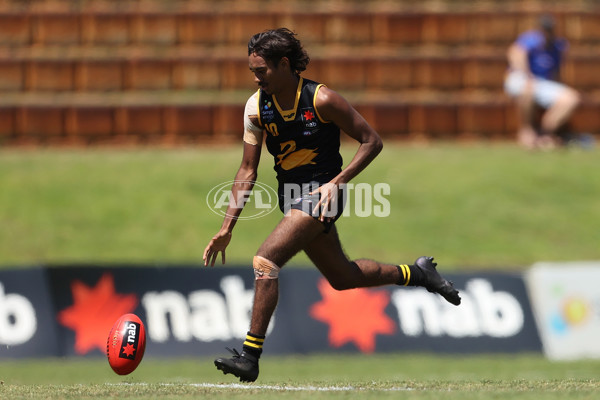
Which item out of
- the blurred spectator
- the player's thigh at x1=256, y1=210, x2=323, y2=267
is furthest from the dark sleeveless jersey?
the blurred spectator

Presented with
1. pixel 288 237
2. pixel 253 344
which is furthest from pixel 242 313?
pixel 288 237

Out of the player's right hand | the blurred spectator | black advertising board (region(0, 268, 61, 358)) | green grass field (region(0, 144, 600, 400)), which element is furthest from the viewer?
the blurred spectator

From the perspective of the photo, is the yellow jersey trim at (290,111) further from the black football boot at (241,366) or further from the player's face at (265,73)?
the black football boot at (241,366)

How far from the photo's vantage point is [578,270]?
12742mm

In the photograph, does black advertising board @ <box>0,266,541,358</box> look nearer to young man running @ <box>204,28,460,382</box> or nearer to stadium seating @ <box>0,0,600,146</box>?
young man running @ <box>204,28,460,382</box>

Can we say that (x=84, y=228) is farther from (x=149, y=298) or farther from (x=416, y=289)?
(x=416, y=289)

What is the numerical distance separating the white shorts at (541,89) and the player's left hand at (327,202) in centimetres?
1025

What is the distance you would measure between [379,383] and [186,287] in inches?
201

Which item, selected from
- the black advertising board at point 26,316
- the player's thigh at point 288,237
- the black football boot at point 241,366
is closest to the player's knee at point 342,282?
the player's thigh at point 288,237

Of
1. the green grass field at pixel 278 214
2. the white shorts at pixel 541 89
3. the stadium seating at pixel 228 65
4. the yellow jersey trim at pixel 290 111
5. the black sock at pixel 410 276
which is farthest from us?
the stadium seating at pixel 228 65

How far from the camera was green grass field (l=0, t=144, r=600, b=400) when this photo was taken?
1462 centimetres

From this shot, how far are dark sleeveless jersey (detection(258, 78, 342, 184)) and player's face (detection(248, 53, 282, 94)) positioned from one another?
13 centimetres

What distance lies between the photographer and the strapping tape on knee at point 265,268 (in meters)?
7.36

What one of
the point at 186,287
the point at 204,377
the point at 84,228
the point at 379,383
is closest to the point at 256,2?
the point at 84,228
